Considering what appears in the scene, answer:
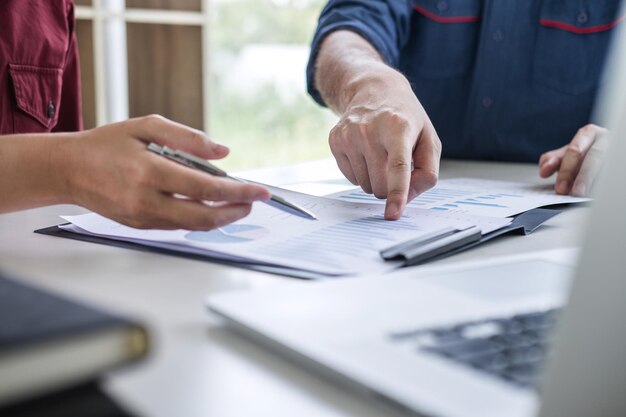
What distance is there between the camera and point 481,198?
888 mm

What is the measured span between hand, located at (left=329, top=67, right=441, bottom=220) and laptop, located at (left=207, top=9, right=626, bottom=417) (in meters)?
0.30

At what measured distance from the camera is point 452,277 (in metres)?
0.50

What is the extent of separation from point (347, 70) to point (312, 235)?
0.62 metres

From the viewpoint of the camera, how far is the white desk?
335mm

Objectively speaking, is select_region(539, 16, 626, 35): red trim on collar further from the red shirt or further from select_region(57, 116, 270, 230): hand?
select_region(57, 116, 270, 230): hand

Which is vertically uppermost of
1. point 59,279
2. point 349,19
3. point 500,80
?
point 349,19

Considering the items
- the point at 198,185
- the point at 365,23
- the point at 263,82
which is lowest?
the point at 263,82

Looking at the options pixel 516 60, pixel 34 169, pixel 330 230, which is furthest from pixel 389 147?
pixel 516 60

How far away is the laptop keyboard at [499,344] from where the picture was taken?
0.33 meters

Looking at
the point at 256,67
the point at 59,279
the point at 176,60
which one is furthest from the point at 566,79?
the point at 256,67

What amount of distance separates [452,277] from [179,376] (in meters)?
0.22

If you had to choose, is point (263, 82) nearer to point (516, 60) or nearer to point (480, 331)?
point (516, 60)

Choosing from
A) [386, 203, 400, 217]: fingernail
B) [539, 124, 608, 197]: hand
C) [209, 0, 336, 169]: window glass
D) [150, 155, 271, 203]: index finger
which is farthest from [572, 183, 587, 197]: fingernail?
[209, 0, 336, 169]: window glass

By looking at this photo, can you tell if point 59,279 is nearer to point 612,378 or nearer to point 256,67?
point 612,378
